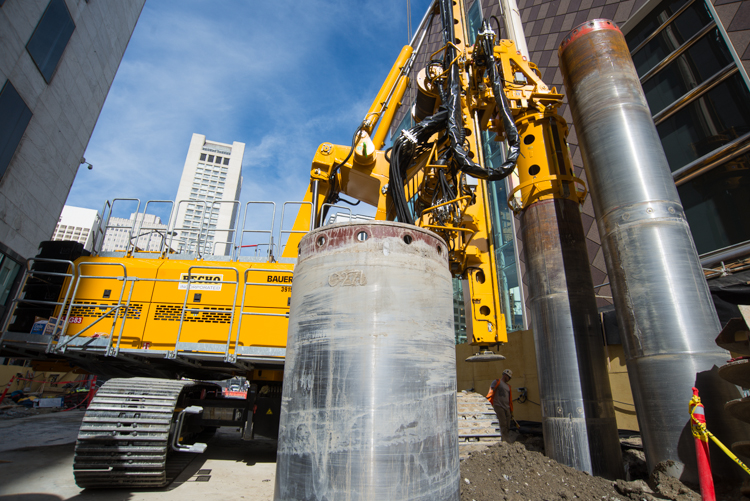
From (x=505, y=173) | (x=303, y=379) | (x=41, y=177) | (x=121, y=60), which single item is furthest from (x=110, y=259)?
(x=121, y=60)

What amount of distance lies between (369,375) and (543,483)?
126 inches

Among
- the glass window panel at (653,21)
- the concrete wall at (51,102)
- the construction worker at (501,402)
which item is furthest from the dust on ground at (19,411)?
the glass window panel at (653,21)

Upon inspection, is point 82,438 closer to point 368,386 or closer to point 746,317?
point 368,386

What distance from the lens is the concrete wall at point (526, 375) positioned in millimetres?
7852

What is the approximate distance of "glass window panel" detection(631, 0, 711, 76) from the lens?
1179 cm

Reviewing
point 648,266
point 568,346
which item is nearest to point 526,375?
point 568,346

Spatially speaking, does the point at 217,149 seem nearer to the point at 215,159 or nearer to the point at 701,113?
the point at 215,159

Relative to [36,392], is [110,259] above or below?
above

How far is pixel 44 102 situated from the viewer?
14109mm

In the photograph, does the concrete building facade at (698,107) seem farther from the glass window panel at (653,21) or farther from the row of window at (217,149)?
the row of window at (217,149)

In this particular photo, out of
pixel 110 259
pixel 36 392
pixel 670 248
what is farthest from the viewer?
pixel 36 392

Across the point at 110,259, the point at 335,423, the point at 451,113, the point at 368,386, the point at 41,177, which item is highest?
the point at 41,177

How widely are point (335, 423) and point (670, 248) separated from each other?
4111 mm

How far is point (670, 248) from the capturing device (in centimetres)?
420
